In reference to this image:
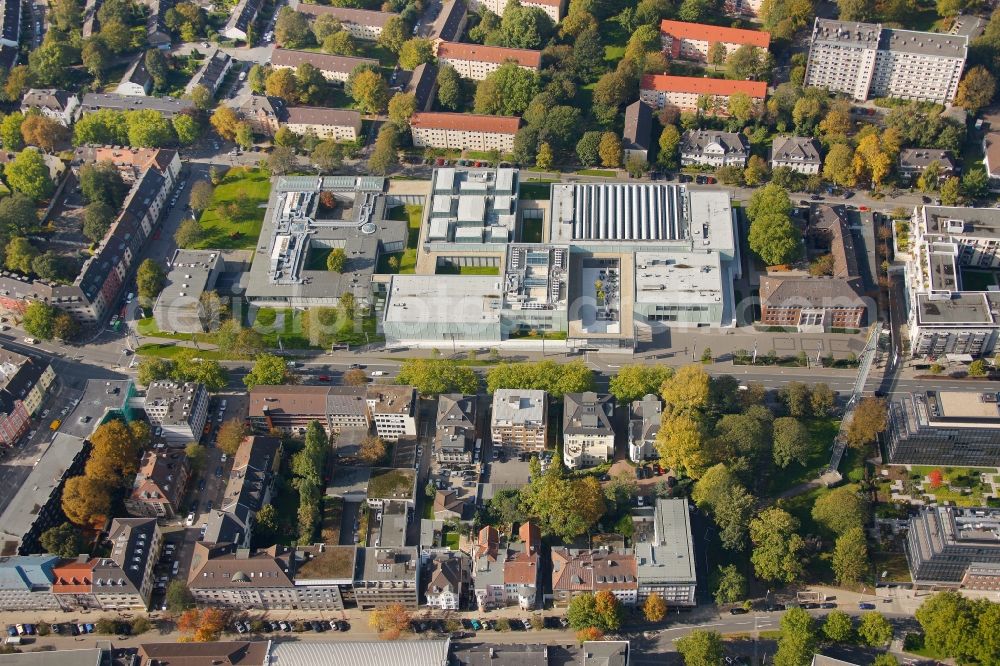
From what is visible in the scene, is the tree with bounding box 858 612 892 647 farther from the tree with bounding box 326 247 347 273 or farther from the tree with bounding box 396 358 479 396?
the tree with bounding box 326 247 347 273

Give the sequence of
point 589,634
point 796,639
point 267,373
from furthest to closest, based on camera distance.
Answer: point 267,373 < point 589,634 < point 796,639

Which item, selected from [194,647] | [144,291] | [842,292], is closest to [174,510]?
[194,647]

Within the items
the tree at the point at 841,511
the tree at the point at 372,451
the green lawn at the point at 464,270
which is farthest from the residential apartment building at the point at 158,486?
the tree at the point at 841,511

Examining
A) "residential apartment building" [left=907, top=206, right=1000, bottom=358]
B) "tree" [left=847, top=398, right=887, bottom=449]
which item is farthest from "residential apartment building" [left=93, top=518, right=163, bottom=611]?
"residential apartment building" [left=907, top=206, right=1000, bottom=358]

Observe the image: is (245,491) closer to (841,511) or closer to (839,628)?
(839,628)

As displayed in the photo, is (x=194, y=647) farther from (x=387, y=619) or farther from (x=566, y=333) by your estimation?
(x=566, y=333)

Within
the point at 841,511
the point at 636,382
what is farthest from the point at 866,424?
the point at 636,382
